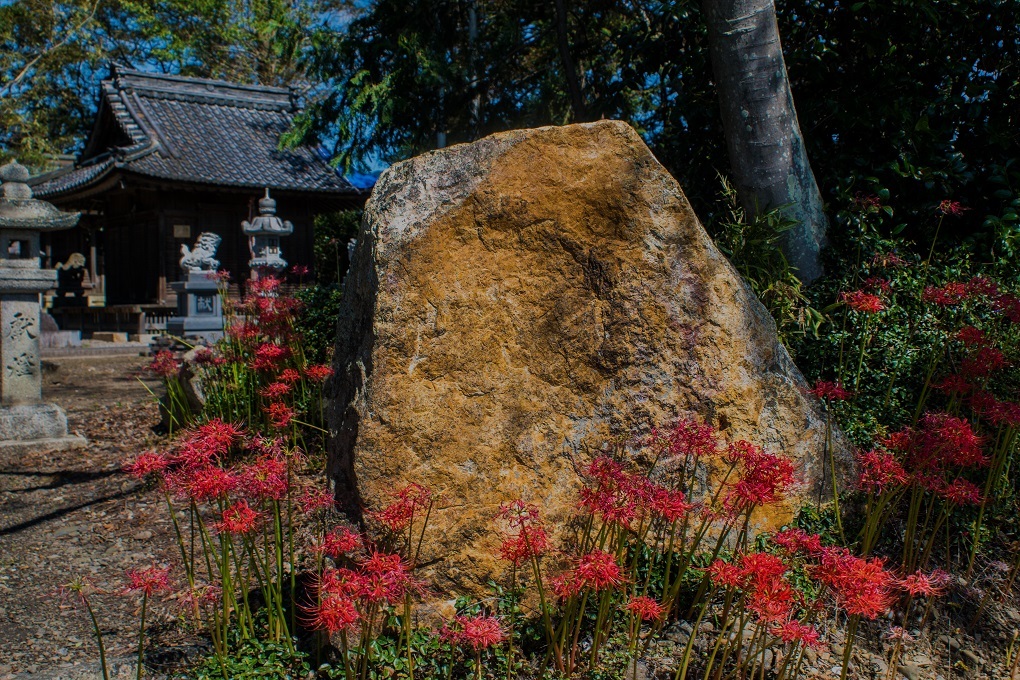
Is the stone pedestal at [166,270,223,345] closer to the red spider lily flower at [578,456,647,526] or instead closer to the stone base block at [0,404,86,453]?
the stone base block at [0,404,86,453]

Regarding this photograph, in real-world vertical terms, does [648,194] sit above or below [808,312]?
above

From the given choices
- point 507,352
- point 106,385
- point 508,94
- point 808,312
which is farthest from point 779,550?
point 106,385

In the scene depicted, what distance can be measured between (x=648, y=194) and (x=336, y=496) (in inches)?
63.5

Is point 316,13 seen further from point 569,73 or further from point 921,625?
point 921,625

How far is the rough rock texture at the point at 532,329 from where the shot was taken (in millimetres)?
2736

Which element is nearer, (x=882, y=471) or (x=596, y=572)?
(x=596, y=572)

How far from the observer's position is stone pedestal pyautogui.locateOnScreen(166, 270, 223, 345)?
424 inches

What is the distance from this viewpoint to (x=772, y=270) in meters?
4.79

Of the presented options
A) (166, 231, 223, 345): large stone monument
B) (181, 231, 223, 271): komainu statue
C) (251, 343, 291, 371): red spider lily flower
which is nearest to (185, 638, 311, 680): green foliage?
(251, 343, 291, 371): red spider lily flower

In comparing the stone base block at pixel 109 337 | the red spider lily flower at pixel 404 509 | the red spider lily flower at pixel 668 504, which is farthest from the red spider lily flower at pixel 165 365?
the stone base block at pixel 109 337

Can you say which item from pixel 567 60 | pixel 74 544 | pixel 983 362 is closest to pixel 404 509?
pixel 983 362

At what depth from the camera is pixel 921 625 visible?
2973 millimetres

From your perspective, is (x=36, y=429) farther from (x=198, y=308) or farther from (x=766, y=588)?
(x=766, y=588)

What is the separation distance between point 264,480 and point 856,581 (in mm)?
1578
